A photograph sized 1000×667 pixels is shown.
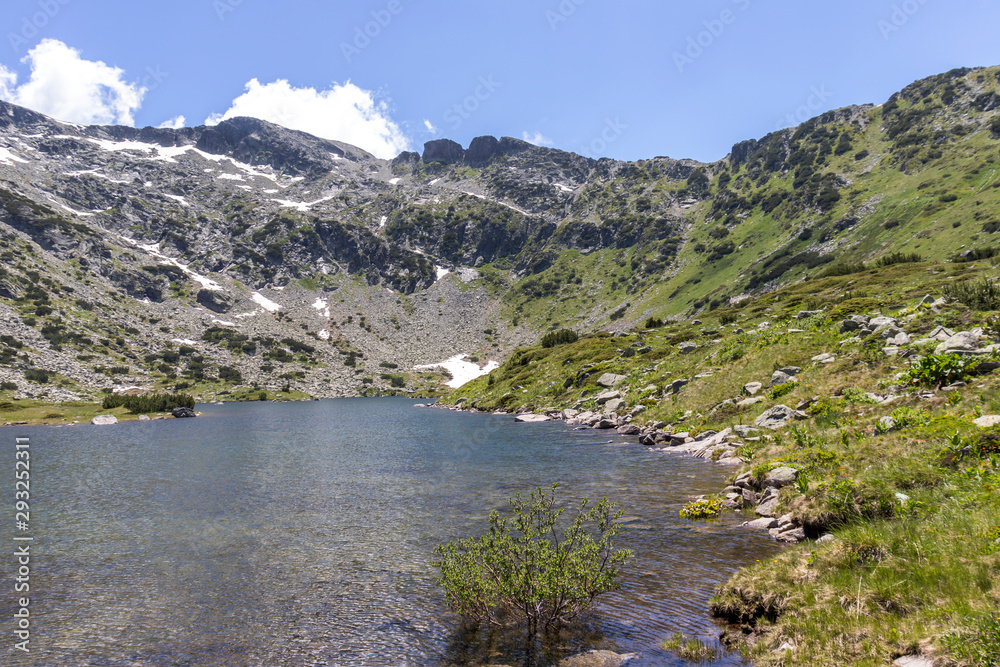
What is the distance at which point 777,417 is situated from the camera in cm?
2836

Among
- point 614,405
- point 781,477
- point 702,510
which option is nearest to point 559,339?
point 614,405

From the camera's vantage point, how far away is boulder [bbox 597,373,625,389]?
5724 centimetres

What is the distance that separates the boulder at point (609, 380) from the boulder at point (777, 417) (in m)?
27.2

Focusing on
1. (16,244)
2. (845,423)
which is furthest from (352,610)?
(16,244)

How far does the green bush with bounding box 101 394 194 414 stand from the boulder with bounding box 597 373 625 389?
9489cm

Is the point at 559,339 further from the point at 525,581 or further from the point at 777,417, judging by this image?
the point at 525,581

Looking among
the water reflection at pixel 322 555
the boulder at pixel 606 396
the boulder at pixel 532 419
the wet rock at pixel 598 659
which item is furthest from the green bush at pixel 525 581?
the boulder at pixel 532 419

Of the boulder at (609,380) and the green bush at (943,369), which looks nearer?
the green bush at (943,369)

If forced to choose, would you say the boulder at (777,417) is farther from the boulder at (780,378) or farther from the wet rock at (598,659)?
the wet rock at (598,659)

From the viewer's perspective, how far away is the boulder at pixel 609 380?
57.2m

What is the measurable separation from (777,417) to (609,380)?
30.0 m

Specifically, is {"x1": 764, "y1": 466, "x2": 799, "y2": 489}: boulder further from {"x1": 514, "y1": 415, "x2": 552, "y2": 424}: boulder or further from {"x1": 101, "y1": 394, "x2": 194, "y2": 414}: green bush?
{"x1": 101, "y1": 394, "x2": 194, "y2": 414}: green bush

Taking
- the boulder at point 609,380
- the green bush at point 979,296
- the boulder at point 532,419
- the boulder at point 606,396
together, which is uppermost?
the green bush at point 979,296

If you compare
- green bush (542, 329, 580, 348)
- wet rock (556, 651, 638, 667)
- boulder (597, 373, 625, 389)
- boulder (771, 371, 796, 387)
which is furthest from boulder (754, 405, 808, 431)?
green bush (542, 329, 580, 348)
